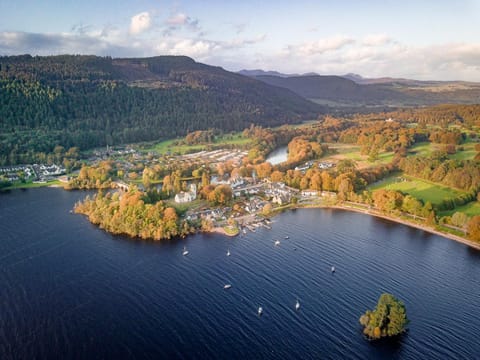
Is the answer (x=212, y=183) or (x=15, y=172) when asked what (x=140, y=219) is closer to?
(x=212, y=183)

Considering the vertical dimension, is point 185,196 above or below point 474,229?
below

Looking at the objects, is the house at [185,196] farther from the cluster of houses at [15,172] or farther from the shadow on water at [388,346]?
the cluster of houses at [15,172]

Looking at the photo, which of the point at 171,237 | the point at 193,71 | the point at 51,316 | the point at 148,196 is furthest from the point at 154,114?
the point at 51,316

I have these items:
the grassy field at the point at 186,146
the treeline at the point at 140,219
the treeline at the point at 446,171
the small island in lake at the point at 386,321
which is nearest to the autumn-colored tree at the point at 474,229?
the treeline at the point at 446,171

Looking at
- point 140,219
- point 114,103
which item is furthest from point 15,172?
point 114,103

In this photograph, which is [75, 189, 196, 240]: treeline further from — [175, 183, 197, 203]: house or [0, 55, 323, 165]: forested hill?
[0, 55, 323, 165]: forested hill

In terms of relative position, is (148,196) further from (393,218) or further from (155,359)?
(393,218)

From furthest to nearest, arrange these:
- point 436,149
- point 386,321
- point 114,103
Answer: point 114,103 → point 436,149 → point 386,321
